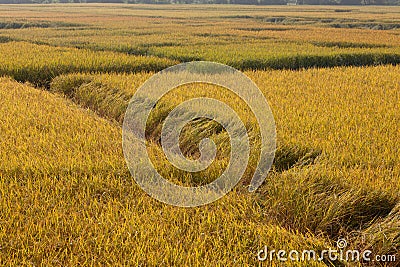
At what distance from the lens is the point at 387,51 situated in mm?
12305

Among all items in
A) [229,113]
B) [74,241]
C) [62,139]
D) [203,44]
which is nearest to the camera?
[74,241]

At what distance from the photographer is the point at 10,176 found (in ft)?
11.4

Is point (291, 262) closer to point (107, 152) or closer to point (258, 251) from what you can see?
point (258, 251)

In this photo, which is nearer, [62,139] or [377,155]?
[377,155]

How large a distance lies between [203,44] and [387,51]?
523 centimetres

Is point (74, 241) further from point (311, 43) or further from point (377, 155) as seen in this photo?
point (311, 43)

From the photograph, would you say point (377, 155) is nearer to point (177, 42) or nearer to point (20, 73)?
point (20, 73)

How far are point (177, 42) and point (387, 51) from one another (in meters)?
6.07

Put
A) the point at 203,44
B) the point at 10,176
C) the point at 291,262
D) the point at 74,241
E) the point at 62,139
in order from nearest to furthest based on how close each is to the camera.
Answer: the point at 291,262
the point at 74,241
the point at 10,176
the point at 62,139
the point at 203,44

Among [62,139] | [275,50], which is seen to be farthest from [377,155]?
[275,50]

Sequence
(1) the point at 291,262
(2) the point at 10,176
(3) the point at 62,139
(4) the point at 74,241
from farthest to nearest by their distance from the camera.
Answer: (3) the point at 62,139
(2) the point at 10,176
(4) the point at 74,241
(1) the point at 291,262

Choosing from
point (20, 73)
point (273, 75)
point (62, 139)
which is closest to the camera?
point (62, 139)

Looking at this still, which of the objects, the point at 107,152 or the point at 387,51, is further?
the point at 387,51

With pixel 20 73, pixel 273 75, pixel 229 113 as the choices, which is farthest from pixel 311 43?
pixel 229 113
